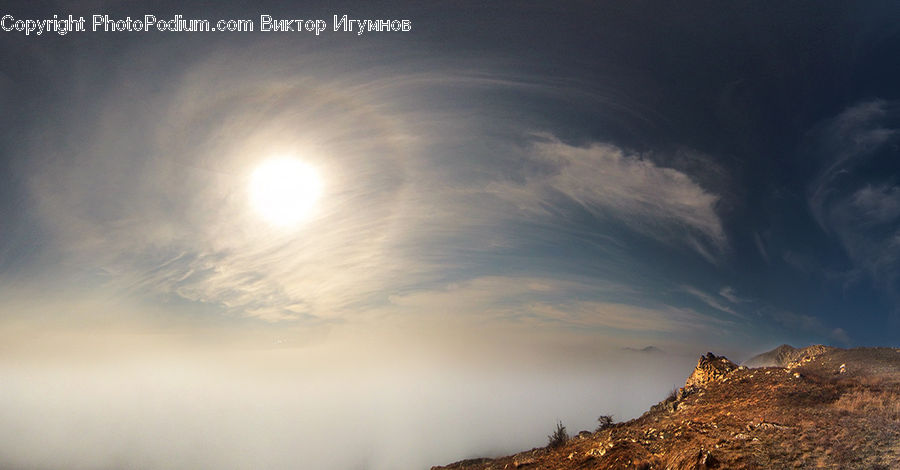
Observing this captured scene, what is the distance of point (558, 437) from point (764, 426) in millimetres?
12744

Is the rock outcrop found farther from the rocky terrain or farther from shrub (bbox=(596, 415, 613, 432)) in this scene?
shrub (bbox=(596, 415, 613, 432))

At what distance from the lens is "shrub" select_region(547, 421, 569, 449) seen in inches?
1008

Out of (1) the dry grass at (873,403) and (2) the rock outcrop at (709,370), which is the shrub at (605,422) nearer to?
(2) the rock outcrop at (709,370)

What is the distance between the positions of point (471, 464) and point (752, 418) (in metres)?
18.9

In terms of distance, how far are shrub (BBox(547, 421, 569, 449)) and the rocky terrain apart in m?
0.47

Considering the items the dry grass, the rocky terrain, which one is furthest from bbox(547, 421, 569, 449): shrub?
the dry grass

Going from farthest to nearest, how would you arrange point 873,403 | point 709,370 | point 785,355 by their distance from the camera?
1. point 785,355
2. point 709,370
3. point 873,403

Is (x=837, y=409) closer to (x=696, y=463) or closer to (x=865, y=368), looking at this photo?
(x=696, y=463)

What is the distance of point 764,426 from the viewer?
17375 mm

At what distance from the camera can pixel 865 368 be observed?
25.4 meters

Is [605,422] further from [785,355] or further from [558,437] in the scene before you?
[785,355]

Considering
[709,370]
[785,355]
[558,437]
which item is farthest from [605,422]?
[785,355]

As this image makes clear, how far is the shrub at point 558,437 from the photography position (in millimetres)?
25609

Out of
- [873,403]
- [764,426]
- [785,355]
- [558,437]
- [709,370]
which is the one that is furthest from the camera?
[785,355]
